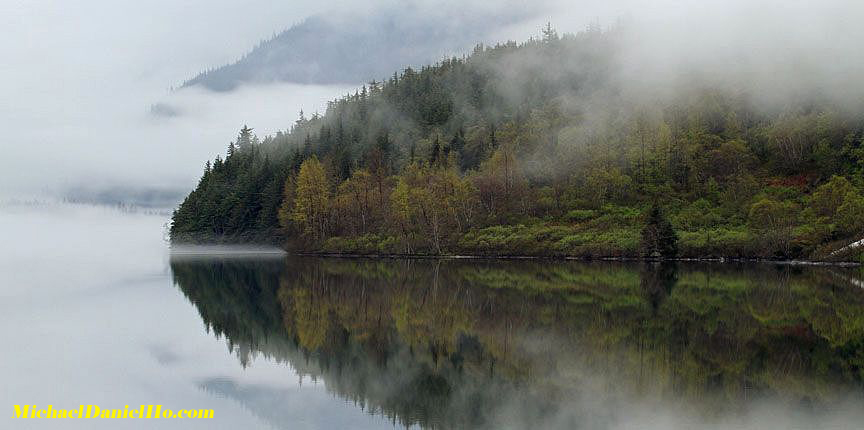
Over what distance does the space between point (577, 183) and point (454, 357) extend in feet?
244

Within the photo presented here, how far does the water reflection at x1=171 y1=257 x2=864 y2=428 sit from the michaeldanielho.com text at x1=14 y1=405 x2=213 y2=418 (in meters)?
1.20

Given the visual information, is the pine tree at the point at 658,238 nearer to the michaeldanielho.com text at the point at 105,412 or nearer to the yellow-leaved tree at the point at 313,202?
the yellow-leaved tree at the point at 313,202

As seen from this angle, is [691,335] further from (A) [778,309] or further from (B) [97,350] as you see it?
(B) [97,350]

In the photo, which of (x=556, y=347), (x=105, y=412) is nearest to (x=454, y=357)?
(x=556, y=347)

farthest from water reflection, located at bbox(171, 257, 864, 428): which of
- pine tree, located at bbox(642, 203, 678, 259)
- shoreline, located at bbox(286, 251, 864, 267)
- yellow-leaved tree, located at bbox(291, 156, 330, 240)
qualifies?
yellow-leaved tree, located at bbox(291, 156, 330, 240)

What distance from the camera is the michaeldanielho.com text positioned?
13.1 meters

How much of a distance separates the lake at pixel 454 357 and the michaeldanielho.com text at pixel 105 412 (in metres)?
0.33

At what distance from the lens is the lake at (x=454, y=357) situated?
13.2m

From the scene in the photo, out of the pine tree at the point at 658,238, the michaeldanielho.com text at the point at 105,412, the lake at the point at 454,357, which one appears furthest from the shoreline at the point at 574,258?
the michaeldanielho.com text at the point at 105,412

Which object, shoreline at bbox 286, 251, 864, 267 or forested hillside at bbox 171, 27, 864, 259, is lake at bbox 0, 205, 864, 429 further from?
forested hillside at bbox 171, 27, 864, 259

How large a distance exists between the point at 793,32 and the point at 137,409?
130 metres

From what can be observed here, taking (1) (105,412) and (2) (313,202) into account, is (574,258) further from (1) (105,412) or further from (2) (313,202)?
(1) (105,412)

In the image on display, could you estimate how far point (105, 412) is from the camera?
1341 centimetres

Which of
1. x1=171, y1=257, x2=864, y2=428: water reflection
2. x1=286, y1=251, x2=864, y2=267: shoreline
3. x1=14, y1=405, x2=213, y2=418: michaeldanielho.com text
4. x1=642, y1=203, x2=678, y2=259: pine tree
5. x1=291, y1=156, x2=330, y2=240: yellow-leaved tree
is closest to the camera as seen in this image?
x1=14, y1=405, x2=213, y2=418: michaeldanielho.com text
